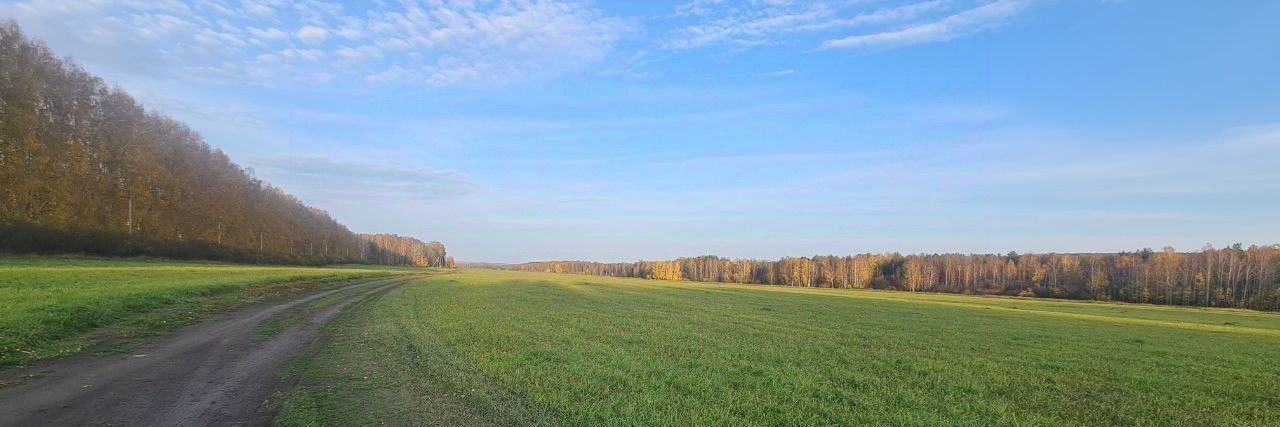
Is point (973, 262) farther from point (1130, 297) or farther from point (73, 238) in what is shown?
point (73, 238)

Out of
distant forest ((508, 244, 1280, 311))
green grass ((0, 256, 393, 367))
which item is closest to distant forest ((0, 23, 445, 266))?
green grass ((0, 256, 393, 367))

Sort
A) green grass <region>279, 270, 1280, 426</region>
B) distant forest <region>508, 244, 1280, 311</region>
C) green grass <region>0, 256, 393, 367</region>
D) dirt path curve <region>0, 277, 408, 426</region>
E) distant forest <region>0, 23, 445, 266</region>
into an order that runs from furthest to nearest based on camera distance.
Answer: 1. distant forest <region>508, 244, 1280, 311</region>
2. distant forest <region>0, 23, 445, 266</region>
3. green grass <region>0, 256, 393, 367</region>
4. green grass <region>279, 270, 1280, 426</region>
5. dirt path curve <region>0, 277, 408, 426</region>

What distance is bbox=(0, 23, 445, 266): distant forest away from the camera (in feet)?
134

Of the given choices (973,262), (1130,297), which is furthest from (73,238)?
(973,262)

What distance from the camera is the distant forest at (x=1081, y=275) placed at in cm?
9869

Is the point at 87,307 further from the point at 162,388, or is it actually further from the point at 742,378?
the point at 742,378

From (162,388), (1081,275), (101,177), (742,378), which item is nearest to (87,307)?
(162,388)

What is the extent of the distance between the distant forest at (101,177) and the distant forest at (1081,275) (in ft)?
465

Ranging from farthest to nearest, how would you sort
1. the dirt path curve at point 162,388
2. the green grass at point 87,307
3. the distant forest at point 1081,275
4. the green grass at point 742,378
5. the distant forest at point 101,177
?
the distant forest at point 1081,275 < the distant forest at point 101,177 < the green grass at point 87,307 < the green grass at point 742,378 < the dirt path curve at point 162,388

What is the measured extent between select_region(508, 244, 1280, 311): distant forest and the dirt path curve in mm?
120372

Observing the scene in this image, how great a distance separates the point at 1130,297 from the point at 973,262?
55.1m

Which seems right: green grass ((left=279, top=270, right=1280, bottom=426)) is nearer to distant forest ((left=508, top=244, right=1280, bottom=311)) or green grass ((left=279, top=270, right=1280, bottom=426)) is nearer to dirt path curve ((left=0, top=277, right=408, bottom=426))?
dirt path curve ((left=0, top=277, right=408, bottom=426))

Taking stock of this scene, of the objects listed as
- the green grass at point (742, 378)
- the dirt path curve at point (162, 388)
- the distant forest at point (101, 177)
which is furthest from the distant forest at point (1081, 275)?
the distant forest at point (101, 177)

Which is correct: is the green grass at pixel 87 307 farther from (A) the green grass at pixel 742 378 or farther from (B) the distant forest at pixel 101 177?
(B) the distant forest at pixel 101 177
